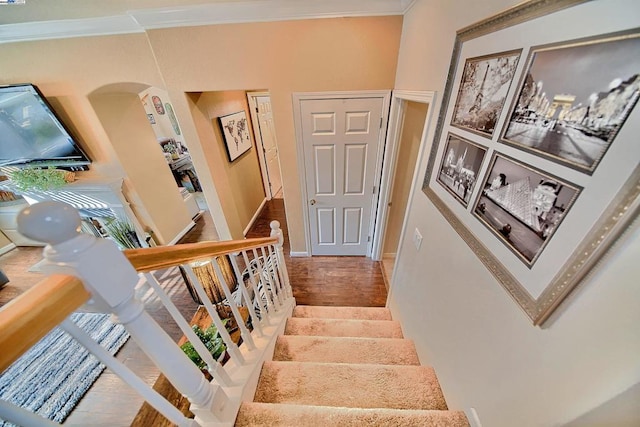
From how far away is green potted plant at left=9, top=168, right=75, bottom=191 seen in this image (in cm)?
253

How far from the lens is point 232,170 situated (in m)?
3.09

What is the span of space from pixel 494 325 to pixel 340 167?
1.83m

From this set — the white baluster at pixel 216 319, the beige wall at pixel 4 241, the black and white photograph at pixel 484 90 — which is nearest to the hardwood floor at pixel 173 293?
the beige wall at pixel 4 241

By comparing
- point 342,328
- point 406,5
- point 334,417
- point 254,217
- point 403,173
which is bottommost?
point 254,217

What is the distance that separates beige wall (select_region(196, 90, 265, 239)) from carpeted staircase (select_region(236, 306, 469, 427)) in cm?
171

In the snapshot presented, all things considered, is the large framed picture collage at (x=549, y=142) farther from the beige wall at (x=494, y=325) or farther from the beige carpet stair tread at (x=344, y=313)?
the beige carpet stair tread at (x=344, y=313)

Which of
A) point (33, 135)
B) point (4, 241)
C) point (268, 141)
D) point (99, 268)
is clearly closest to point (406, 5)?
point (99, 268)

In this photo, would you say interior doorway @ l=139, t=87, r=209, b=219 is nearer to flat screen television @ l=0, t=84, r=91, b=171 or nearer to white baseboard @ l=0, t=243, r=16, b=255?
flat screen television @ l=0, t=84, r=91, b=171

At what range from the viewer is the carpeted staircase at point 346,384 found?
0.93 meters

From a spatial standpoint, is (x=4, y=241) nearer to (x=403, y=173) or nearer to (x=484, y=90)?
(x=403, y=173)

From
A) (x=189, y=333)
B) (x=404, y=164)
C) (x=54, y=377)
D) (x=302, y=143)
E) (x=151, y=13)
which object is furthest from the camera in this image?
(x=404, y=164)

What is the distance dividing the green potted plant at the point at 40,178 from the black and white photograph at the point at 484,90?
3979mm

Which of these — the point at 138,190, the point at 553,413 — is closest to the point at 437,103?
the point at 553,413

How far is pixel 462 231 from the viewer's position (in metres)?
0.98
